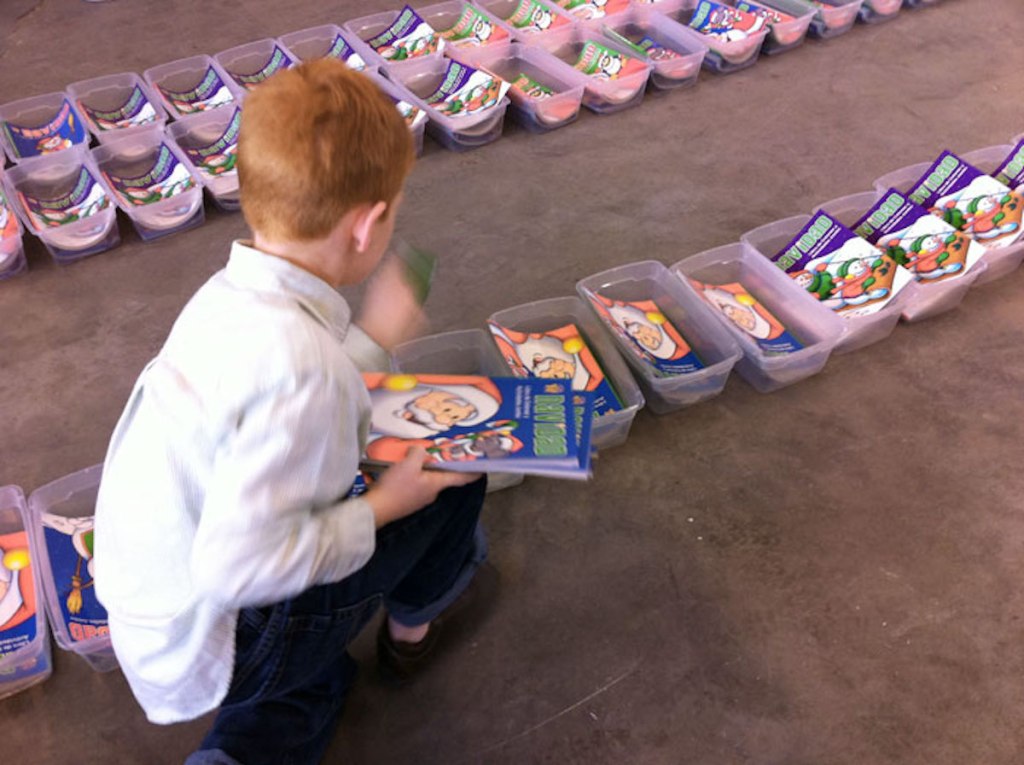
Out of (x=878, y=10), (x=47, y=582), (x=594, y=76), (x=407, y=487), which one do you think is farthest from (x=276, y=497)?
(x=878, y=10)

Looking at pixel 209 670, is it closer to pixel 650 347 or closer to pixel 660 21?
pixel 650 347

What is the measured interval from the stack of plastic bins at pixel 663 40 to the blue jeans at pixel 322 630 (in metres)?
1.45

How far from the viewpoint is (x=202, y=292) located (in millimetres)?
719

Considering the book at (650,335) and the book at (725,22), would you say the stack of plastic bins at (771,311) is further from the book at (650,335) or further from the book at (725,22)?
the book at (725,22)

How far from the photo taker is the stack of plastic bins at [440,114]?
186 cm

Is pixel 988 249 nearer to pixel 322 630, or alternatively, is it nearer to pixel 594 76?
pixel 594 76

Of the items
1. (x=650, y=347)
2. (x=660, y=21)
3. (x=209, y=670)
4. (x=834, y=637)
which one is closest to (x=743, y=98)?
(x=660, y=21)

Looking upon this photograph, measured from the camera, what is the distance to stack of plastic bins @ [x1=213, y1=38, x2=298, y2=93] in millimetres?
2037

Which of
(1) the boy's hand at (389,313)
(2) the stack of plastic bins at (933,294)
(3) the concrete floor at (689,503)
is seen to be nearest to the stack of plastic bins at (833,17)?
(3) the concrete floor at (689,503)

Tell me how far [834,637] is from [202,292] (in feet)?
2.91

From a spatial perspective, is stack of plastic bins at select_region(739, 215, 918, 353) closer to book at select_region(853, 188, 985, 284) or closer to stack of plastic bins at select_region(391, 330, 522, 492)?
book at select_region(853, 188, 985, 284)

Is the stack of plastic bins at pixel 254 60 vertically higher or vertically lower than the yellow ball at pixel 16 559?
higher

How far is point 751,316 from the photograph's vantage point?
147cm

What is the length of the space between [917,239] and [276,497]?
1.33 metres
